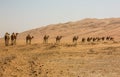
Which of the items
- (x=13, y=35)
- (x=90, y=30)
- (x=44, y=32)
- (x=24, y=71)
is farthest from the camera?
(x=44, y=32)

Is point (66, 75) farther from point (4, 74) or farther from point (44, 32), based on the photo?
point (44, 32)

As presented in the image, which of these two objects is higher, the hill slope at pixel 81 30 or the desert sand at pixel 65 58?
the hill slope at pixel 81 30

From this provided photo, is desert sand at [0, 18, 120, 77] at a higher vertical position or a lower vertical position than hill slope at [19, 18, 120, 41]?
lower

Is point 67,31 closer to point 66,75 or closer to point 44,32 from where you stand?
point 44,32

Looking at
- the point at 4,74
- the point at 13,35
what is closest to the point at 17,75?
the point at 4,74

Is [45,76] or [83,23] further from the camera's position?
[83,23]

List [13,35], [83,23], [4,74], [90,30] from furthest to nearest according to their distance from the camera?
1. [83,23]
2. [90,30]
3. [13,35]
4. [4,74]

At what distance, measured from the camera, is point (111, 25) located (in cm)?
13238

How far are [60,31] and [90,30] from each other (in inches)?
533

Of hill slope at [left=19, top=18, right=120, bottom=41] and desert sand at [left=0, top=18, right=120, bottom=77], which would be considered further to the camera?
hill slope at [left=19, top=18, right=120, bottom=41]

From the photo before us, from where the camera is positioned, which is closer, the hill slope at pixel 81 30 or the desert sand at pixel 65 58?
the desert sand at pixel 65 58

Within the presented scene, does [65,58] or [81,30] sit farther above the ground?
[81,30]

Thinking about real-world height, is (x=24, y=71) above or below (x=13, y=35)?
below

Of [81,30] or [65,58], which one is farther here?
[81,30]
